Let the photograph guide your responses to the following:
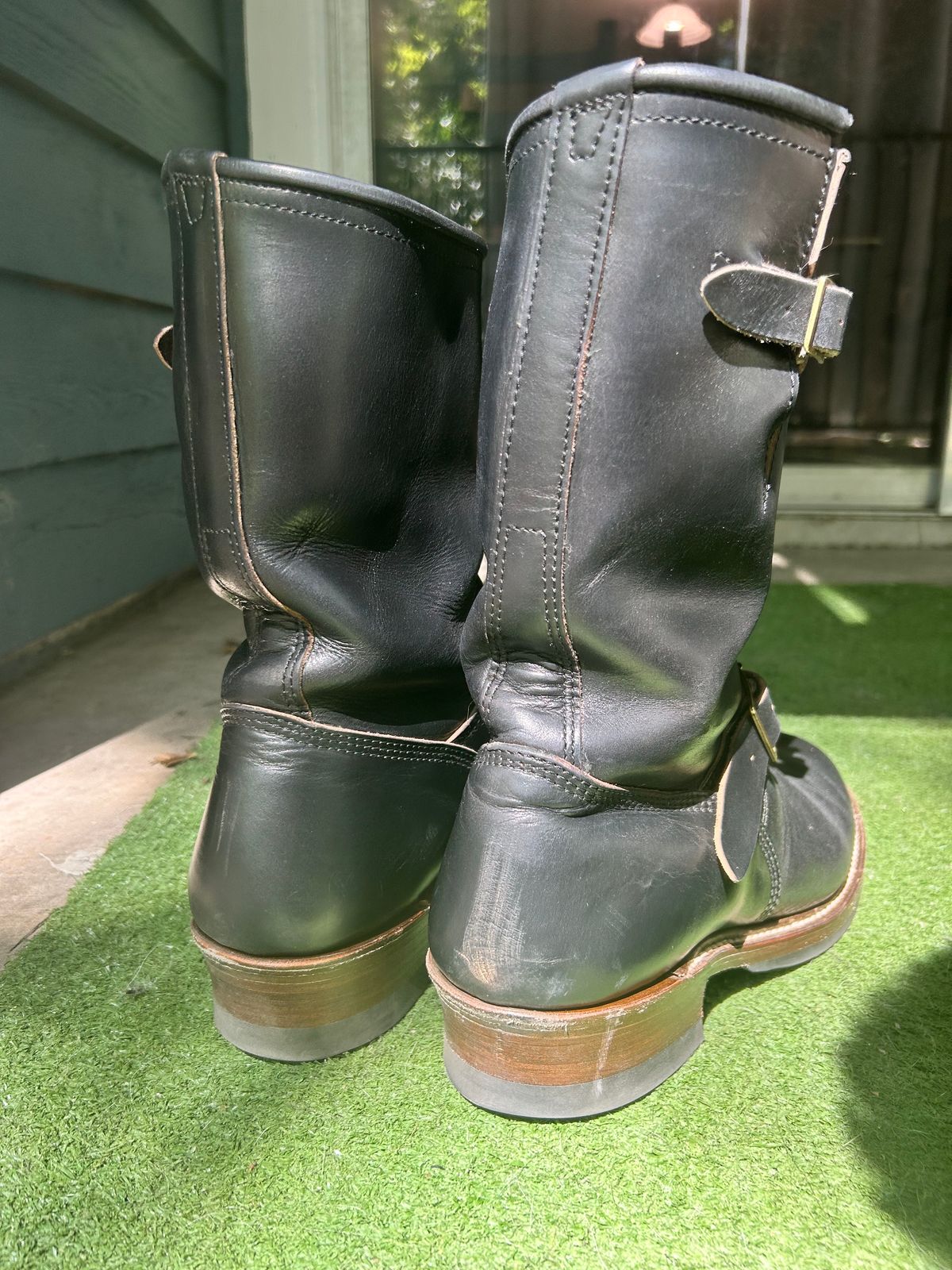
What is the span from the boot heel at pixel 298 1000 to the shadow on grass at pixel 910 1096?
0.38m

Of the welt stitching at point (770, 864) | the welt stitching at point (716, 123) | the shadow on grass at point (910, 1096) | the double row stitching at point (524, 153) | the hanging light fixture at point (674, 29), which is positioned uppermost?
the hanging light fixture at point (674, 29)

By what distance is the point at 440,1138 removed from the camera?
63cm

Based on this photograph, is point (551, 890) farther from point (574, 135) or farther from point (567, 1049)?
point (574, 135)

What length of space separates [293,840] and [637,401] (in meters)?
0.42

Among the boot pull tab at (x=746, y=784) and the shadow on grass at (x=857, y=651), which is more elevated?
the boot pull tab at (x=746, y=784)

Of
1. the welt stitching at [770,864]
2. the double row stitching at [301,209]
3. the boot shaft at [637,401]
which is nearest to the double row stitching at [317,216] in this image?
the double row stitching at [301,209]

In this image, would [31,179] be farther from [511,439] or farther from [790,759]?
[790,759]

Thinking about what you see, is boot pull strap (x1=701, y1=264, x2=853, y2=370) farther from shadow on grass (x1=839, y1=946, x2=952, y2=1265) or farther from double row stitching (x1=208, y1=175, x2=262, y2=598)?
shadow on grass (x1=839, y1=946, x2=952, y2=1265)

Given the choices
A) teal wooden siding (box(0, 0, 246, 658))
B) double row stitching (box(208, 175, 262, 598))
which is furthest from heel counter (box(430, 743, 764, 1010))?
teal wooden siding (box(0, 0, 246, 658))

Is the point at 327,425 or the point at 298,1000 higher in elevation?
the point at 327,425

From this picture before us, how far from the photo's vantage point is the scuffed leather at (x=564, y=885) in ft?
2.03

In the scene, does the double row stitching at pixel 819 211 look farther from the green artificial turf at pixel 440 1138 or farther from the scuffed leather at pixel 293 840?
the green artificial turf at pixel 440 1138

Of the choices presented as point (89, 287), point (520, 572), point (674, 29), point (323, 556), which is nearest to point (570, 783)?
point (520, 572)

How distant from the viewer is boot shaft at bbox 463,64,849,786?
0.53 m
